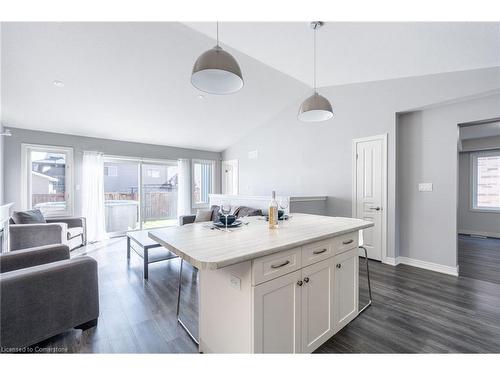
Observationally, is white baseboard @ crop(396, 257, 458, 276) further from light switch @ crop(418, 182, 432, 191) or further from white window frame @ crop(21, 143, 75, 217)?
white window frame @ crop(21, 143, 75, 217)

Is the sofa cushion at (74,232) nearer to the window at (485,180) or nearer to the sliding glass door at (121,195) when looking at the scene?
the sliding glass door at (121,195)

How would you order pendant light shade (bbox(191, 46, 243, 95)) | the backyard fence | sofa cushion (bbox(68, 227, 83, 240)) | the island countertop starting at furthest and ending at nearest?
the backyard fence → sofa cushion (bbox(68, 227, 83, 240)) → pendant light shade (bbox(191, 46, 243, 95)) → the island countertop

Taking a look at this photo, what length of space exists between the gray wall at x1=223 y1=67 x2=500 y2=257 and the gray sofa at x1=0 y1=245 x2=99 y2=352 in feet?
12.3

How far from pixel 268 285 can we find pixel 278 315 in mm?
221

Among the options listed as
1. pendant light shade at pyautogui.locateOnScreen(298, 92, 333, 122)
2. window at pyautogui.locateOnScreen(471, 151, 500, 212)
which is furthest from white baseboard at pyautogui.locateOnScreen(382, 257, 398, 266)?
window at pyautogui.locateOnScreen(471, 151, 500, 212)

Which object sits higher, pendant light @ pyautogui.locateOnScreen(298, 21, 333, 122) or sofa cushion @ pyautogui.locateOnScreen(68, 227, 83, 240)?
pendant light @ pyautogui.locateOnScreen(298, 21, 333, 122)

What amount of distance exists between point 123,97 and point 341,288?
13.5 ft

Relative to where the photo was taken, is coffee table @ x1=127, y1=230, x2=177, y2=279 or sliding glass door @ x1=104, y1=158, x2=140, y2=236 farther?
sliding glass door @ x1=104, y1=158, x2=140, y2=236

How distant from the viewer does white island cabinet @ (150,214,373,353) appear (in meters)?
1.18

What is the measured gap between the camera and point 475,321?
195cm

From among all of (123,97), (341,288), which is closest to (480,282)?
(341,288)

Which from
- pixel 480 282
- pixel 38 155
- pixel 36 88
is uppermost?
pixel 36 88

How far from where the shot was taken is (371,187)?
12.0 feet
